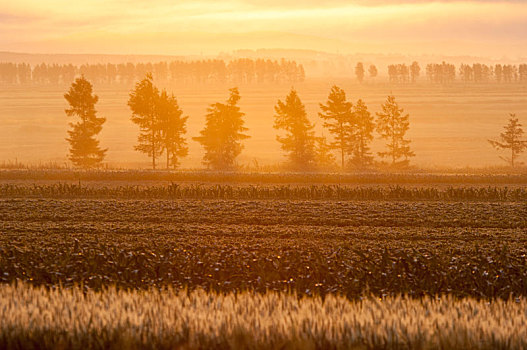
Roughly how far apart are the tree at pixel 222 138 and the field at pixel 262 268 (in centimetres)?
2764

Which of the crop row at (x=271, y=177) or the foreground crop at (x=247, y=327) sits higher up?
the crop row at (x=271, y=177)

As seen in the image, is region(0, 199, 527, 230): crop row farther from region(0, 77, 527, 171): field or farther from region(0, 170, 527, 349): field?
region(0, 77, 527, 171): field

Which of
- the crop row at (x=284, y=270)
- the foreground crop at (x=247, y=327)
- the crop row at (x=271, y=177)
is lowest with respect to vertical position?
the crop row at (x=284, y=270)

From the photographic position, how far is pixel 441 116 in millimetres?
134750

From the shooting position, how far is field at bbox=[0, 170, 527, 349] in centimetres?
950

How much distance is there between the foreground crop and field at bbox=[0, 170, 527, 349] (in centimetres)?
3

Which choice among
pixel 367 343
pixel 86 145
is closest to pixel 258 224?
pixel 367 343

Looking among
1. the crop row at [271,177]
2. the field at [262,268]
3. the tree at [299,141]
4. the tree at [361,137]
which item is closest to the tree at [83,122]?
the tree at [299,141]

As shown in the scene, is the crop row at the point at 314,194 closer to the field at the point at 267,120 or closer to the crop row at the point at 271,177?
the crop row at the point at 271,177

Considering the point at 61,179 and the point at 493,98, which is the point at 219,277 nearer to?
the point at 61,179

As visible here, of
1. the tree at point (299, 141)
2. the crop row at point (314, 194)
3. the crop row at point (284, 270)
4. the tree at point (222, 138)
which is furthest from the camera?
the tree at point (299, 141)

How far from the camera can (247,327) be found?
31.6 ft

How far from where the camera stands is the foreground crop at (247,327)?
9141 mm

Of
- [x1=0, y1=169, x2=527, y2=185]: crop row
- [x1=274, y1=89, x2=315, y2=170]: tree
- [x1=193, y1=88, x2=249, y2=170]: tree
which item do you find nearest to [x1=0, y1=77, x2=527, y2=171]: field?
[x1=193, y1=88, x2=249, y2=170]: tree
